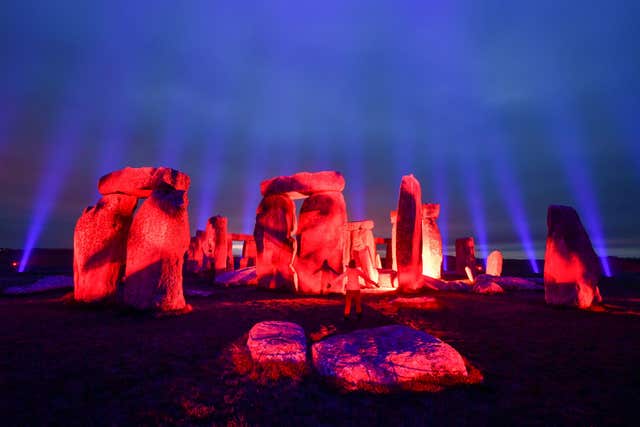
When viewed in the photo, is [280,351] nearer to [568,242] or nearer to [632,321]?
[632,321]

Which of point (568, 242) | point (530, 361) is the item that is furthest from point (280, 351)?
point (568, 242)

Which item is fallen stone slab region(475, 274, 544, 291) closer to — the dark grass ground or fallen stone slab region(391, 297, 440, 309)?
fallen stone slab region(391, 297, 440, 309)

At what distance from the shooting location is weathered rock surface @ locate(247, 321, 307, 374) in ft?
14.8

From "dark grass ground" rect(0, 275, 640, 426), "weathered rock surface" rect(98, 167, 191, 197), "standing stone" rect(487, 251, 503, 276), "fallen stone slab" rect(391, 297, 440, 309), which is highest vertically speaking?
"weathered rock surface" rect(98, 167, 191, 197)

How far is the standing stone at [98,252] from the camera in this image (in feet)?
28.5

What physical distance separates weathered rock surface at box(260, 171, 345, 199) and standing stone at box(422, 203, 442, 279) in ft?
22.5

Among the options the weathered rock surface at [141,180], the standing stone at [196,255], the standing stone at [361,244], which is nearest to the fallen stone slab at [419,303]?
the weathered rock surface at [141,180]

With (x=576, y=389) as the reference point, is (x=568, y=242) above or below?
above

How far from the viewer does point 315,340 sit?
581cm

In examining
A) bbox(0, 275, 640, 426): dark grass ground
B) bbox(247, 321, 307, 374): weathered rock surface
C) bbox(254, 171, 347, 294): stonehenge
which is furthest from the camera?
bbox(254, 171, 347, 294): stonehenge

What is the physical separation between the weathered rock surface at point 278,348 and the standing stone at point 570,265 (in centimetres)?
777

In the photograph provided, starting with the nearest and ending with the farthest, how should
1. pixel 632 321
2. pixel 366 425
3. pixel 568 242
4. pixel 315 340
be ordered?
pixel 366 425, pixel 315 340, pixel 632 321, pixel 568 242

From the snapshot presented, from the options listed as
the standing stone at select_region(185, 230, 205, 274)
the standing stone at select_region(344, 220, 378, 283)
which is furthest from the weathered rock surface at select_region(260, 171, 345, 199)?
the standing stone at select_region(185, 230, 205, 274)

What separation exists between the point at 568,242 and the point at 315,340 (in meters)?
7.79
